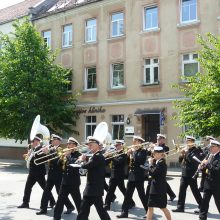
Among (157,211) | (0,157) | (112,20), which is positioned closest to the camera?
(157,211)

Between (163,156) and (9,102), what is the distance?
52.3ft

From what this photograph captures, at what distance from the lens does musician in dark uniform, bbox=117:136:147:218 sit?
A: 29.4 ft

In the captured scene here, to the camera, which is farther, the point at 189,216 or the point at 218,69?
the point at 218,69

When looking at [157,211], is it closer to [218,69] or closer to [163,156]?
[163,156]

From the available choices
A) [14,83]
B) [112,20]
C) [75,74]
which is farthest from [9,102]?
[112,20]

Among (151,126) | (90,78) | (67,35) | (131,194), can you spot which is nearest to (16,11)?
(67,35)

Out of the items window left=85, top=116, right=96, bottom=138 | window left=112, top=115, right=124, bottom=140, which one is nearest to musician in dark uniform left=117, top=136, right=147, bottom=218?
window left=112, top=115, right=124, bottom=140

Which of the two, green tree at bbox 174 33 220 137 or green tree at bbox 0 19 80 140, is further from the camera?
green tree at bbox 0 19 80 140

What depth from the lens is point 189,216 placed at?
8.92 m

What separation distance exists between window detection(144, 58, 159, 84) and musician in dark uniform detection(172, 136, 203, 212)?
1293 cm

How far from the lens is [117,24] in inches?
959

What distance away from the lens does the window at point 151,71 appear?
2250 centimetres

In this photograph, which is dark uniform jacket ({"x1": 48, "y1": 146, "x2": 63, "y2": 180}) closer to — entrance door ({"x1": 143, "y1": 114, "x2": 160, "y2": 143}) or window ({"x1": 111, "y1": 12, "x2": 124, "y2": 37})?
entrance door ({"x1": 143, "y1": 114, "x2": 160, "y2": 143})

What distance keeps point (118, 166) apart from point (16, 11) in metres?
26.1
